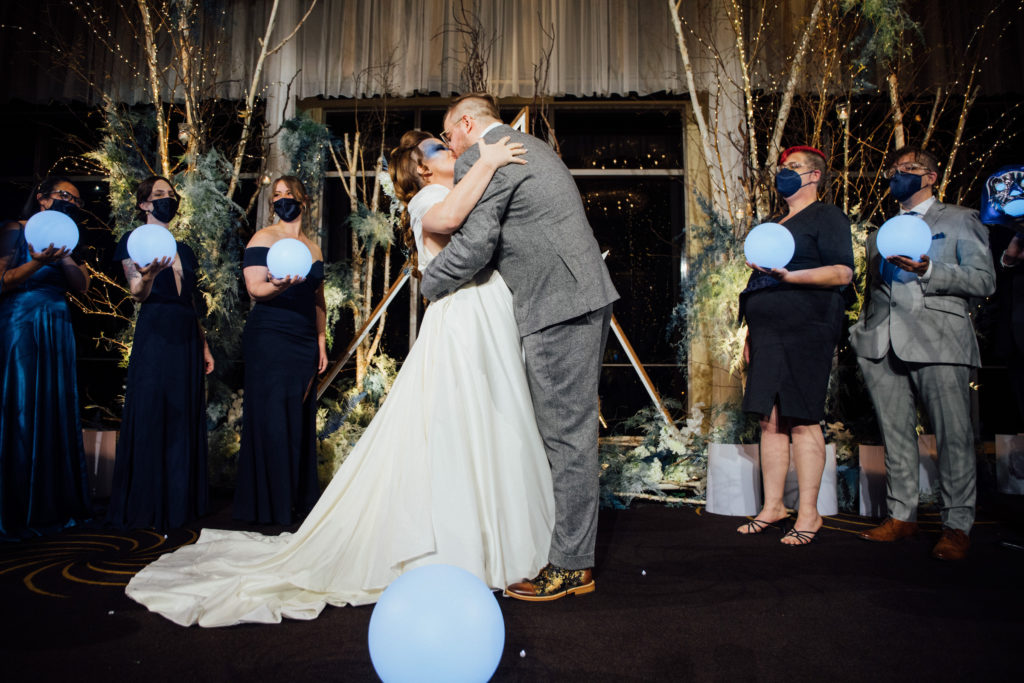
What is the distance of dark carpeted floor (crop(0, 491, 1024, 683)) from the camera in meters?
1.61

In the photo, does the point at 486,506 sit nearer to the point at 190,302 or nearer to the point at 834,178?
the point at 190,302

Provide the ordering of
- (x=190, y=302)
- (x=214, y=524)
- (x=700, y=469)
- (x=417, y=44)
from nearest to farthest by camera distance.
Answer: (x=214, y=524) → (x=190, y=302) → (x=700, y=469) → (x=417, y=44)

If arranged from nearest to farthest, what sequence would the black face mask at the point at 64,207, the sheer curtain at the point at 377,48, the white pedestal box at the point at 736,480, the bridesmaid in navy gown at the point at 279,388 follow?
the black face mask at the point at 64,207, the bridesmaid in navy gown at the point at 279,388, the white pedestal box at the point at 736,480, the sheer curtain at the point at 377,48

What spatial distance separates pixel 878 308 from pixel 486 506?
2.02m

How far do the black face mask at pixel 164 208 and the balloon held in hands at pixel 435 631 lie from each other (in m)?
2.68

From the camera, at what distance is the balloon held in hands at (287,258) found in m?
3.01

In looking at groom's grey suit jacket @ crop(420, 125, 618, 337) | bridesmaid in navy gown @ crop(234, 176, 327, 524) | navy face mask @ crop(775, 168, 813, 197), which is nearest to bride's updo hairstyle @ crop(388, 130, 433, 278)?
groom's grey suit jacket @ crop(420, 125, 618, 337)

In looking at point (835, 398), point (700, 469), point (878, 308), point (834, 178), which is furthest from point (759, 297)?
point (834, 178)

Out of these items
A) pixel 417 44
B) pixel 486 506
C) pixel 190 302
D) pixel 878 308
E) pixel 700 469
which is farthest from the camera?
pixel 417 44

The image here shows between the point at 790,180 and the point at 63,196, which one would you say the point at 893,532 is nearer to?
the point at 790,180

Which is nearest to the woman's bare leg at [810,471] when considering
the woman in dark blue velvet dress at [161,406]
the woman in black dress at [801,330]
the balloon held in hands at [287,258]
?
the woman in black dress at [801,330]

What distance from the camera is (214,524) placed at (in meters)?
3.31

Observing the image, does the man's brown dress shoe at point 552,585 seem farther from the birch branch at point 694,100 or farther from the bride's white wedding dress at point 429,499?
the birch branch at point 694,100

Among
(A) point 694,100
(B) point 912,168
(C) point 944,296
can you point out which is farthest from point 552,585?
(A) point 694,100
